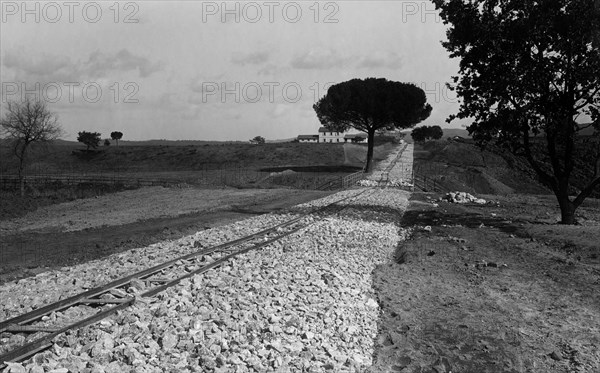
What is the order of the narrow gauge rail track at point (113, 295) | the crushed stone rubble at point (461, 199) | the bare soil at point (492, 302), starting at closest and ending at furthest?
the narrow gauge rail track at point (113, 295) < the bare soil at point (492, 302) < the crushed stone rubble at point (461, 199)

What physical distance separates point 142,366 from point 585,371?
681 cm

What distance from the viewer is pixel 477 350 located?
8352mm

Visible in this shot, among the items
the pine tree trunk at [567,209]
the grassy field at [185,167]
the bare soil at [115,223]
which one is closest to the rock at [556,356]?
the bare soil at [115,223]

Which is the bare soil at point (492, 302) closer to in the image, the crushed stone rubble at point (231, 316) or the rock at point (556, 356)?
the rock at point (556, 356)

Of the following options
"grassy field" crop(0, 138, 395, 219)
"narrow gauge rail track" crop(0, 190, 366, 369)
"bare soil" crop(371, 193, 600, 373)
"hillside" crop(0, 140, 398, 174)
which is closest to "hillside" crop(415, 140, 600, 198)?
"grassy field" crop(0, 138, 395, 219)

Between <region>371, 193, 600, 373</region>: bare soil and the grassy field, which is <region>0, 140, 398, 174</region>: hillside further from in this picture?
<region>371, 193, 600, 373</region>: bare soil

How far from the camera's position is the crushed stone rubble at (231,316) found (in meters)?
6.49

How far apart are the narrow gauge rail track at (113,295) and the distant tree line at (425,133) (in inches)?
5389

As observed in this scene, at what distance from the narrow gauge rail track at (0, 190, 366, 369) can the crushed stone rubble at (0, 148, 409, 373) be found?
0.21 metres

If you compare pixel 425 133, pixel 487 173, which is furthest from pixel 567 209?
pixel 425 133

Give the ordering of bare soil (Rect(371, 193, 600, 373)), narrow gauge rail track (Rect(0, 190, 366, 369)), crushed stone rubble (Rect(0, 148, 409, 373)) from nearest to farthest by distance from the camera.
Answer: crushed stone rubble (Rect(0, 148, 409, 373))
narrow gauge rail track (Rect(0, 190, 366, 369))
bare soil (Rect(371, 193, 600, 373))

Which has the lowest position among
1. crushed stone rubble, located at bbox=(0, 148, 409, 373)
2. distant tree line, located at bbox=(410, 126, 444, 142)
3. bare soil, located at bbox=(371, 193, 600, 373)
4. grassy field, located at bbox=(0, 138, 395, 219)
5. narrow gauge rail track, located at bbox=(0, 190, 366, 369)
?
bare soil, located at bbox=(371, 193, 600, 373)

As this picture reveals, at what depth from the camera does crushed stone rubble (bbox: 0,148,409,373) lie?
21.3 feet

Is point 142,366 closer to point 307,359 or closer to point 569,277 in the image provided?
point 307,359
